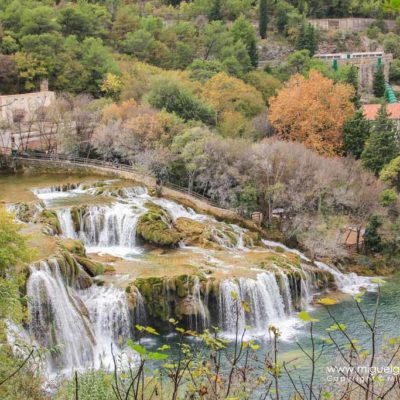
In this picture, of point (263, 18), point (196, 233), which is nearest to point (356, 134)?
point (196, 233)

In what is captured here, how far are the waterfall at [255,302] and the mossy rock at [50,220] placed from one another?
8554 mm

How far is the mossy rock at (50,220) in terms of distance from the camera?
2989cm

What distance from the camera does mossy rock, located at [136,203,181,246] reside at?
31047mm

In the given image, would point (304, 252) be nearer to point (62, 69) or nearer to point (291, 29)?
point (62, 69)

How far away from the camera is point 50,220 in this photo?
3025cm

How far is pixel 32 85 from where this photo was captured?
49.2 metres

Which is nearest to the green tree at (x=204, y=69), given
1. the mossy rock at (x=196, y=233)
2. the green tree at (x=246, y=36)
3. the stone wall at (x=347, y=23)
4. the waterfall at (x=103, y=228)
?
the green tree at (x=246, y=36)

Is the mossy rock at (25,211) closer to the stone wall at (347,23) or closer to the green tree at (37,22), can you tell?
the green tree at (37,22)

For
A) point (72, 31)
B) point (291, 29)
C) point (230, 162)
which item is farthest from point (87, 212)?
point (291, 29)

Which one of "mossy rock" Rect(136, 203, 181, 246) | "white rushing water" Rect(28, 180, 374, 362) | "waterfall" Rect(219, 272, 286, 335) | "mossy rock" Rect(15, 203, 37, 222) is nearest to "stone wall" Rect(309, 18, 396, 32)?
"white rushing water" Rect(28, 180, 374, 362)

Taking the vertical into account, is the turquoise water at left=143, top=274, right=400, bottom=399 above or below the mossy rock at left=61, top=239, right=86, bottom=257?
below

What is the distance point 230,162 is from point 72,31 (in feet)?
93.6

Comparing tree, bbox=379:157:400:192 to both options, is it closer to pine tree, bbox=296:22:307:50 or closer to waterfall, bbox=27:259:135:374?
waterfall, bbox=27:259:135:374

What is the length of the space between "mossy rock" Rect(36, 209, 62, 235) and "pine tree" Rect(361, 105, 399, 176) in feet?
66.9
